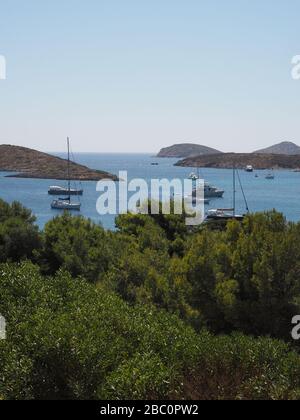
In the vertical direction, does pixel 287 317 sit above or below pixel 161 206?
below

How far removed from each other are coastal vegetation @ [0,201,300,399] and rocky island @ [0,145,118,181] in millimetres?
99612

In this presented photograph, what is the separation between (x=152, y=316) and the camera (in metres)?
13.0

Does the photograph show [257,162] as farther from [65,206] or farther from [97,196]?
[65,206]

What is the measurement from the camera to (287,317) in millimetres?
17344

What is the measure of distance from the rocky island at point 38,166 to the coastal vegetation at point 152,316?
99612 mm

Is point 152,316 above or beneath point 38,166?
beneath

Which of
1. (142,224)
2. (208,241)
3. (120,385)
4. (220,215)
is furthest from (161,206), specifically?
(220,215)

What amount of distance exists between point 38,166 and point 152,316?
12438cm

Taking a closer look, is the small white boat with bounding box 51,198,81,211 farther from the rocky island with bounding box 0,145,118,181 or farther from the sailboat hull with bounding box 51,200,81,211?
the rocky island with bounding box 0,145,118,181

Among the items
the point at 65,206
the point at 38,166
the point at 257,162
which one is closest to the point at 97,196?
the point at 65,206

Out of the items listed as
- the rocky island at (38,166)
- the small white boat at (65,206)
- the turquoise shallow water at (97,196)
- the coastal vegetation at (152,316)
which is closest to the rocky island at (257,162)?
the turquoise shallow water at (97,196)

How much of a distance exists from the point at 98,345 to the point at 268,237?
9.45 m

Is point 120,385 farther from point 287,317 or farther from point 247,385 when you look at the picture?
point 287,317

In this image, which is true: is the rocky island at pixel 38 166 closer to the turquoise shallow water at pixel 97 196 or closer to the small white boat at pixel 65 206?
the turquoise shallow water at pixel 97 196
